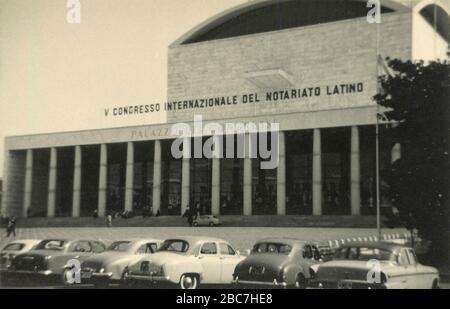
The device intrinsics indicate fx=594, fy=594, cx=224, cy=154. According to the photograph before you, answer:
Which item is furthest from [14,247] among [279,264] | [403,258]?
[403,258]

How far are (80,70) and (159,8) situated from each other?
6757 millimetres

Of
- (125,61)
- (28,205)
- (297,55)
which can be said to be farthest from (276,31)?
(28,205)

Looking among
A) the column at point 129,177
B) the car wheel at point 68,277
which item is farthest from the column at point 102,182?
the car wheel at point 68,277

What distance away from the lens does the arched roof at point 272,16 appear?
120 ft

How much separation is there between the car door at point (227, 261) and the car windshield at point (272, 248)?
3.09 ft

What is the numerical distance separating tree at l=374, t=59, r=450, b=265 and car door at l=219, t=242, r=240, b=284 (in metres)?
5.30

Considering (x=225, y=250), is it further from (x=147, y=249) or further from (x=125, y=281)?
(x=125, y=281)

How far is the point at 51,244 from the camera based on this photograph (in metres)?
16.2

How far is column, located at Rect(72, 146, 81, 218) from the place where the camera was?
125 feet

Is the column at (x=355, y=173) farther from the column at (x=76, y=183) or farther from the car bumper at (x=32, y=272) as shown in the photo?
the car bumper at (x=32, y=272)

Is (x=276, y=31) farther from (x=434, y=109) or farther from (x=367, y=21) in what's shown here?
(x=434, y=109)

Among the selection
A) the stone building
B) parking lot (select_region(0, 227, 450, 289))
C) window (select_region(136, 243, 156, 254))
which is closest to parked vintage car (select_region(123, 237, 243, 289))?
window (select_region(136, 243, 156, 254))
